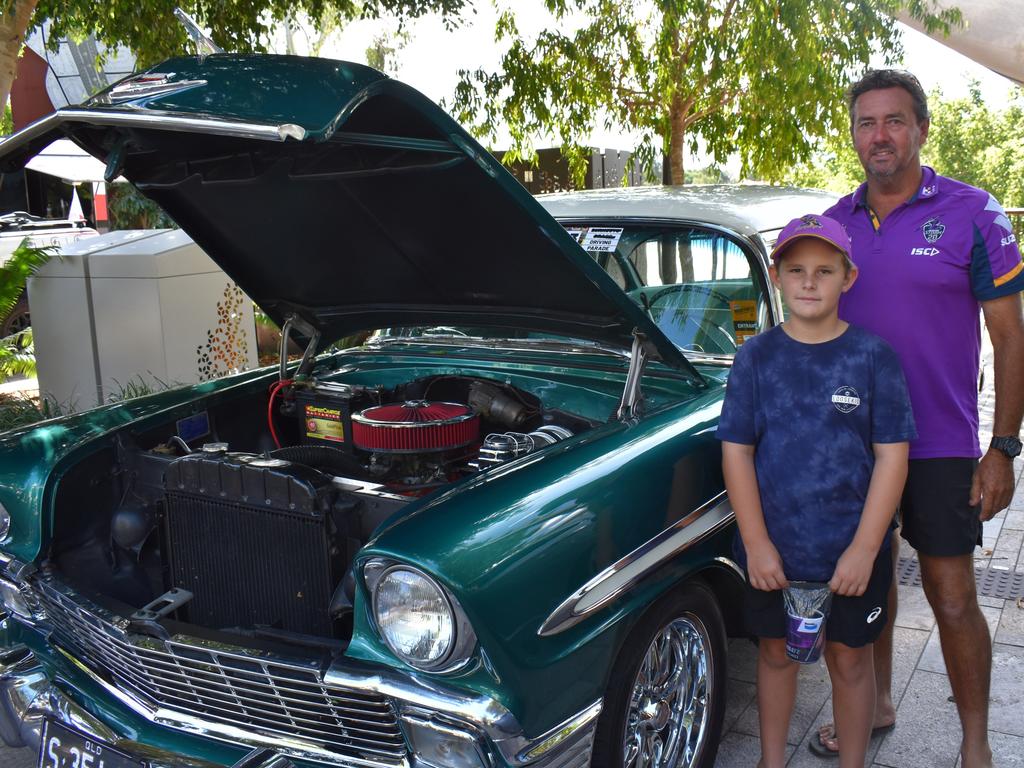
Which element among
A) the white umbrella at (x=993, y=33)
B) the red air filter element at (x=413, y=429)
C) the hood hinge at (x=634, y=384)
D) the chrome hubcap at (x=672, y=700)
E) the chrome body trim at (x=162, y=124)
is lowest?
the chrome hubcap at (x=672, y=700)

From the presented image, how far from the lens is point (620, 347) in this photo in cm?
287

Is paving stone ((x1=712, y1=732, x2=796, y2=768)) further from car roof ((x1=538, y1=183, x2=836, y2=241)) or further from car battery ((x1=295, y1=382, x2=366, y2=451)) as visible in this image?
car roof ((x1=538, y1=183, x2=836, y2=241))

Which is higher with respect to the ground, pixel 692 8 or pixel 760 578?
pixel 692 8

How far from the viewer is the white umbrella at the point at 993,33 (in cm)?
777

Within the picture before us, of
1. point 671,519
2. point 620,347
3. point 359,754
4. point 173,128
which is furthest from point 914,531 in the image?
point 173,128

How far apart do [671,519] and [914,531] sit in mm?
676

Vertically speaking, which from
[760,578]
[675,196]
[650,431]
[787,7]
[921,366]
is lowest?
[760,578]

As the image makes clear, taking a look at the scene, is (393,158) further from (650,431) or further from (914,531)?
(914,531)

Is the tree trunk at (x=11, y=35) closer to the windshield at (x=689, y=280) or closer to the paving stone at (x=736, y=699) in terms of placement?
the windshield at (x=689, y=280)

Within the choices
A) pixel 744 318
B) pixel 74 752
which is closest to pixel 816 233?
pixel 744 318

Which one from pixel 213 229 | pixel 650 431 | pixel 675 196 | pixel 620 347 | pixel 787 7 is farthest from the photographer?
pixel 787 7

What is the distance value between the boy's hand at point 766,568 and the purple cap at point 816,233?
71 cm

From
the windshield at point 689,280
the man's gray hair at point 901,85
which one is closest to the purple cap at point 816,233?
the man's gray hair at point 901,85

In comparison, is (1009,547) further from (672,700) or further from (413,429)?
(413,429)
